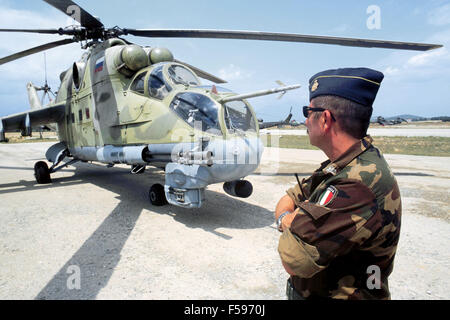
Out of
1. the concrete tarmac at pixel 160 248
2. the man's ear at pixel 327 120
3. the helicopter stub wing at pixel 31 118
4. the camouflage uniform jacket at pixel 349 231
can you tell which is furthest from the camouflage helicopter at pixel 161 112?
the camouflage uniform jacket at pixel 349 231

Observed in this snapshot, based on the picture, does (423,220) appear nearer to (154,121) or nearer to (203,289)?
(203,289)

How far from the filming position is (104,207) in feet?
20.9

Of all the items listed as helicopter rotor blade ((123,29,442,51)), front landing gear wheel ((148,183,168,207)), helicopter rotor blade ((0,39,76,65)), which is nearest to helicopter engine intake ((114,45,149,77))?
helicopter rotor blade ((123,29,442,51))

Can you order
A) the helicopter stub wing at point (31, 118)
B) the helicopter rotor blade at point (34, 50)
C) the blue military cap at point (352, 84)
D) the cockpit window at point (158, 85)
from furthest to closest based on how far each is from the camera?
1. the helicopter stub wing at point (31, 118)
2. the helicopter rotor blade at point (34, 50)
3. the cockpit window at point (158, 85)
4. the blue military cap at point (352, 84)

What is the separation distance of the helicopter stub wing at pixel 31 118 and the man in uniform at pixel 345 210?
33.4 feet

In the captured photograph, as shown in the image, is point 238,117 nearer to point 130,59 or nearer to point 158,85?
point 158,85

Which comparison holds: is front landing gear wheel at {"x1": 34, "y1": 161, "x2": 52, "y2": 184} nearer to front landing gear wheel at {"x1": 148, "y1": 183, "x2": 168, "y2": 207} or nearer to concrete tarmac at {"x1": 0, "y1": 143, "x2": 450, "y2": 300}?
concrete tarmac at {"x1": 0, "y1": 143, "x2": 450, "y2": 300}

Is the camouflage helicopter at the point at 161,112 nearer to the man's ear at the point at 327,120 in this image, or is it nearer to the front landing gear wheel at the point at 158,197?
the front landing gear wheel at the point at 158,197

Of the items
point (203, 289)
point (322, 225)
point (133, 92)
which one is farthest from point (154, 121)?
point (322, 225)

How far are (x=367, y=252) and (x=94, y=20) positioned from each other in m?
8.37

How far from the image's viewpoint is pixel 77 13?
6332 millimetres

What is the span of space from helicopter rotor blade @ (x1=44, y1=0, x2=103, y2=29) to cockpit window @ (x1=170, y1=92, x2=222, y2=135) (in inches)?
124

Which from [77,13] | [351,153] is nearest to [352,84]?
[351,153]

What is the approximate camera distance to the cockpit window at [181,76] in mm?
5949
